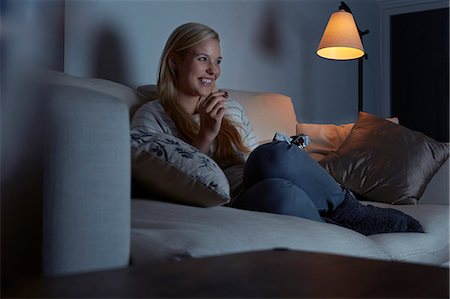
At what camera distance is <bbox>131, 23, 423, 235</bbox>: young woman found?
1571 millimetres

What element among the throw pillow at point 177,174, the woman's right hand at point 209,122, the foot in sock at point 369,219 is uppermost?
the woman's right hand at point 209,122

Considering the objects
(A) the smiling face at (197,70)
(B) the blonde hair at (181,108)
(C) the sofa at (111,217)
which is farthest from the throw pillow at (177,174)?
(A) the smiling face at (197,70)

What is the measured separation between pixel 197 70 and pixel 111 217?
52.8 inches

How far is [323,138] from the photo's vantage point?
8.98 ft

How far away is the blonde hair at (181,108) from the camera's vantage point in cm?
204

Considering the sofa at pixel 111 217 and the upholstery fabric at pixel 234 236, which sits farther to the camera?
the upholstery fabric at pixel 234 236

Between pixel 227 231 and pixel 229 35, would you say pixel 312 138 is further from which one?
pixel 227 231

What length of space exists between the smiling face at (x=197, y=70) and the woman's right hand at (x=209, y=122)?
222 mm

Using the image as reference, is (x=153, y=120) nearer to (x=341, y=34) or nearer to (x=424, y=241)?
(x=424, y=241)

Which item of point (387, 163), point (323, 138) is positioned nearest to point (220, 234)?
point (387, 163)

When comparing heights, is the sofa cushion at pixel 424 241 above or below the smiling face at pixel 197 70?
below

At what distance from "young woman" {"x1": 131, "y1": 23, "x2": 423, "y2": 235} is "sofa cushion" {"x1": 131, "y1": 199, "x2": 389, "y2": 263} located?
15 centimetres

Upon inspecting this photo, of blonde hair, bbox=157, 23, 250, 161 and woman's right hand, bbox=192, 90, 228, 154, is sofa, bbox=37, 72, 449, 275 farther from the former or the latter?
blonde hair, bbox=157, 23, 250, 161

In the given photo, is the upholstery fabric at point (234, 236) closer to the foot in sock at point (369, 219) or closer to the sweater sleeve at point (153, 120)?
the foot in sock at point (369, 219)
